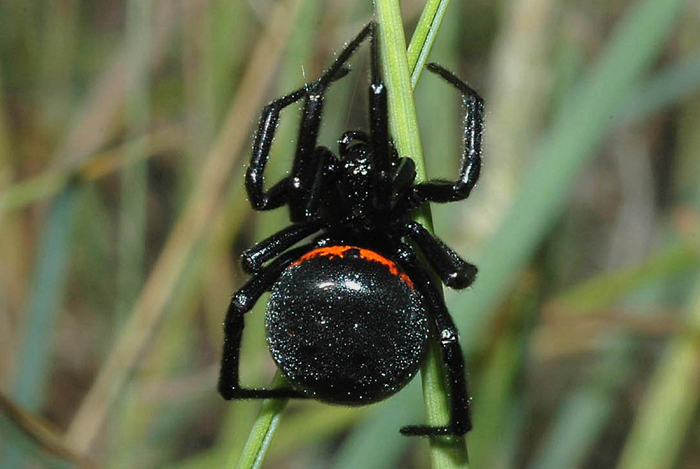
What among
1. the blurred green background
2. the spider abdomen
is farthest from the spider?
the blurred green background

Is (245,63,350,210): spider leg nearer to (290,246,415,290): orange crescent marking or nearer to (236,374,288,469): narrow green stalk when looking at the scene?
(290,246,415,290): orange crescent marking

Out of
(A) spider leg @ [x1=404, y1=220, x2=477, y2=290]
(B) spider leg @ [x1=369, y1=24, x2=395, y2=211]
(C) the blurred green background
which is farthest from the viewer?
(C) the blurred green background

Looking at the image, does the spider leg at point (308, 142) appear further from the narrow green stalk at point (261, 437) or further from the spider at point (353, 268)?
the narrow green stalk at point (261, 437)

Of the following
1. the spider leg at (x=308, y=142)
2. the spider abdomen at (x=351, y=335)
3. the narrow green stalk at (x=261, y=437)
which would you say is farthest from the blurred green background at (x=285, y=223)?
the narrow green stalk at (x=261, y=437)

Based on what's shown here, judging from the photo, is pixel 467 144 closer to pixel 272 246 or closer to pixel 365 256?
pixel 365 256

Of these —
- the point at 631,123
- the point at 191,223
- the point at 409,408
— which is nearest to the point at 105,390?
the point at 191,223

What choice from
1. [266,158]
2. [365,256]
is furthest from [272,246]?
[365,256]
